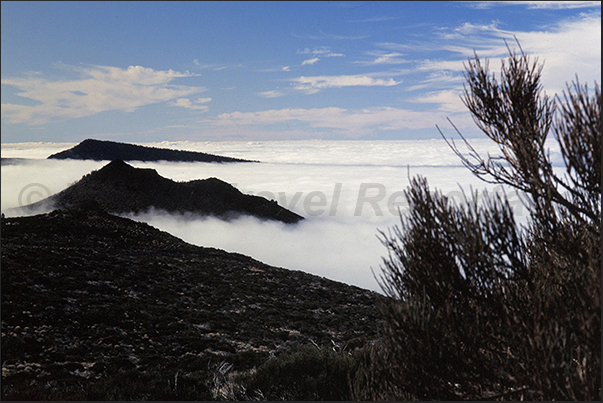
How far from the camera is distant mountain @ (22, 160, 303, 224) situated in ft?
246

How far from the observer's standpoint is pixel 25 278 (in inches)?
891

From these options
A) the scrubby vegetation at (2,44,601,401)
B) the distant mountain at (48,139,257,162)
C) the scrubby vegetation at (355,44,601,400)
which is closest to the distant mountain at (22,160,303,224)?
the distant mountain at (48,139,257,162)

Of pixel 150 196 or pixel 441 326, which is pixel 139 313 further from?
pixel 150 196

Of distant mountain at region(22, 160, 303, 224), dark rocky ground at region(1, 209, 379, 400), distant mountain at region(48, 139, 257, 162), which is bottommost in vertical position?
dark rocky ground at region(1, 209, 379, 400)

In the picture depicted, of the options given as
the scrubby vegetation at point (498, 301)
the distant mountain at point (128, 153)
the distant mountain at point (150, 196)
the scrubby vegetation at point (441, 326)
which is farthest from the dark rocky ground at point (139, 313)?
the distant mountain at point (128, 153)

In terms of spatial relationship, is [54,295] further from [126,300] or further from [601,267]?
[601,267]

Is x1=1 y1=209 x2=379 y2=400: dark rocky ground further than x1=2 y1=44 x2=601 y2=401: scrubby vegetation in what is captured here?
Yes

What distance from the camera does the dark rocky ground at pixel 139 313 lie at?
13.6 metres

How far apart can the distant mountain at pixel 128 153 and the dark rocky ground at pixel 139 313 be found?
54598 millimetres

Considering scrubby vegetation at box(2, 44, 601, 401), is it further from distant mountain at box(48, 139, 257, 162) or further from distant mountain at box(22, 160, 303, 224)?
distant mountain at box(48, 139, 257, 162)

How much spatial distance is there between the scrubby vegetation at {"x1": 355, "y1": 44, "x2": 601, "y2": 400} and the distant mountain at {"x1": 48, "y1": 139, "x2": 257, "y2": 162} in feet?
303

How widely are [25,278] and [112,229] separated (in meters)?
17.7

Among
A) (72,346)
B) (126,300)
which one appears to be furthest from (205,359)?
(126,300)

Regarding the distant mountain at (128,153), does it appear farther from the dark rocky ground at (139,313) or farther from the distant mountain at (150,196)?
the dark rocky ground at (139,313)
